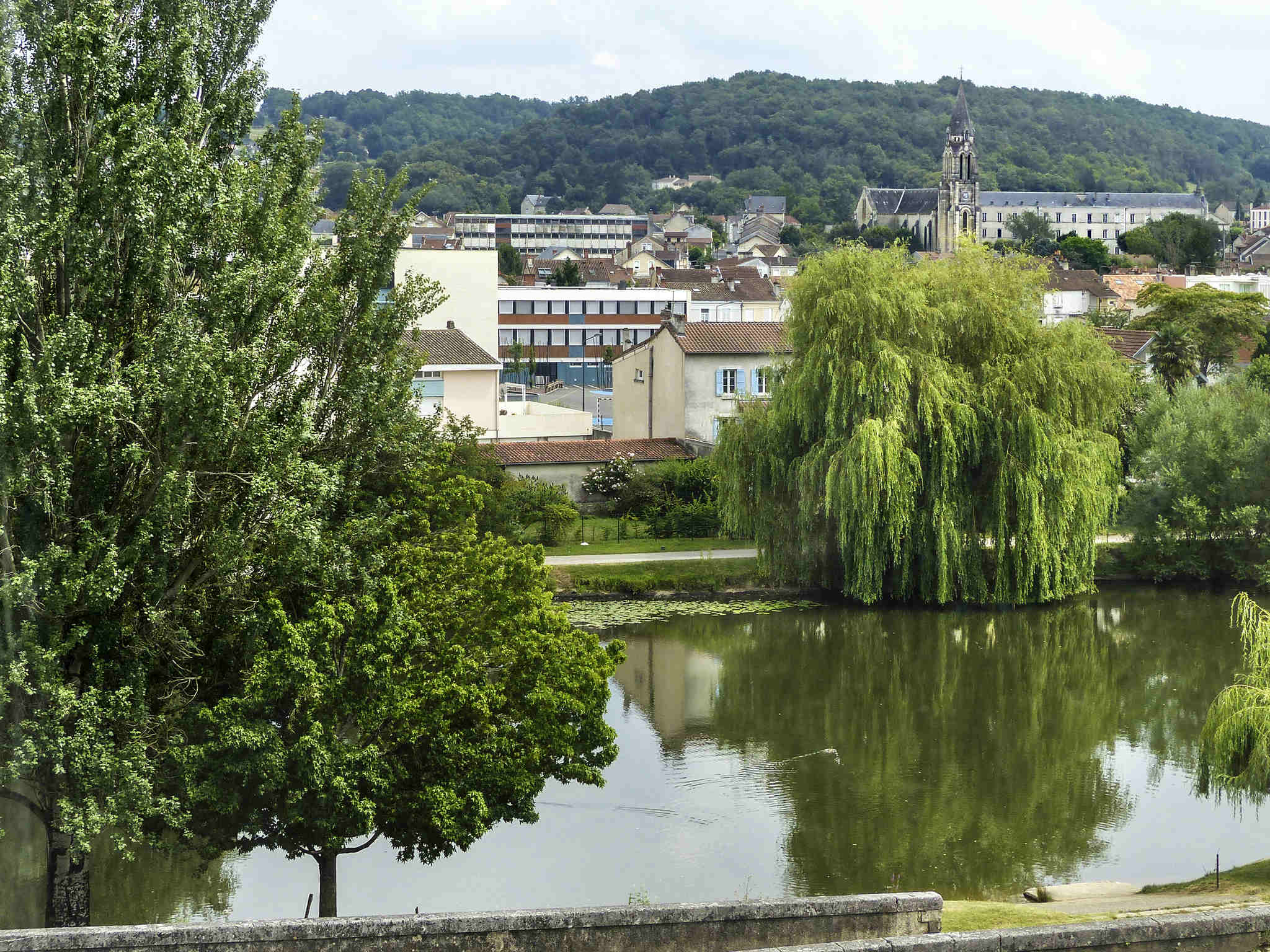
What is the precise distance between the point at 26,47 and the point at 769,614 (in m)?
22.6

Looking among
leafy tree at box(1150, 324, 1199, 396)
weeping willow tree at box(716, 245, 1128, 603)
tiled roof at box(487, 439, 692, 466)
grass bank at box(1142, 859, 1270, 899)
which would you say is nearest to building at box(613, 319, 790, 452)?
tiled roof at box(487, 439, 692, 466)

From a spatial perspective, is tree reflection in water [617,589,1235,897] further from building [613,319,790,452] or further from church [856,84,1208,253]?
church [856,84,1208,253]

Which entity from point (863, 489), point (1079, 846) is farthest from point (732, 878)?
point (863, 489)

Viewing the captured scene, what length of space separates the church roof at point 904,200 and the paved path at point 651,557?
151 meters

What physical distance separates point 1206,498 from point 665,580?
14240mm

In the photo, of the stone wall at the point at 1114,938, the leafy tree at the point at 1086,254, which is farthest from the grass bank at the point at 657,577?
the leafy tree at the point at 1086,254

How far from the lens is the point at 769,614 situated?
32.3 metres

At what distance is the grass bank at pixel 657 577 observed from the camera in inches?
1340

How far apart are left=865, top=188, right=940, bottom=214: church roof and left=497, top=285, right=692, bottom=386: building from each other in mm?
104167

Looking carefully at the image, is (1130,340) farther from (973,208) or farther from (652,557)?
(973,208)

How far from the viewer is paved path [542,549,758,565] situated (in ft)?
118

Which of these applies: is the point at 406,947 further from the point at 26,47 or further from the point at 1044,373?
the point at 1044,373

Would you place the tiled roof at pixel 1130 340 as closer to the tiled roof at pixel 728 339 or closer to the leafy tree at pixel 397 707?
the tiled roof at pixel 728 339

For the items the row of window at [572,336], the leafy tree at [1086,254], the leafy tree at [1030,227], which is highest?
the leafy tree at [1030,227]
